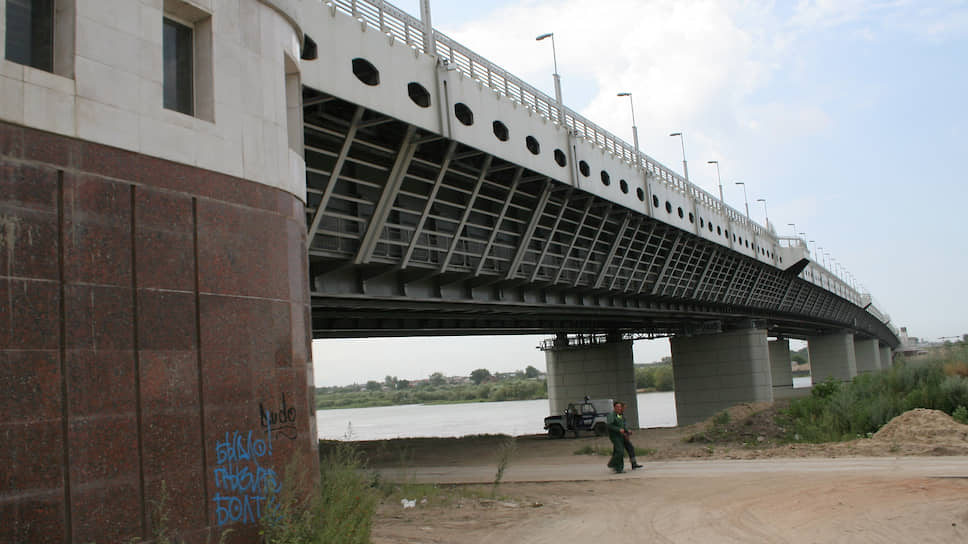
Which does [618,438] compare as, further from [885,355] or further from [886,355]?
[886,355]

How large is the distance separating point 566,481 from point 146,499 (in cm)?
996

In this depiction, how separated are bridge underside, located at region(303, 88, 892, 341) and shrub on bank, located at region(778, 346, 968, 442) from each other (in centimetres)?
782

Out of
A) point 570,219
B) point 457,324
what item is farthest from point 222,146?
point 457,324

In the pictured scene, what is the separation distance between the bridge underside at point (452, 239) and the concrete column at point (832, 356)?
5990 centimetres

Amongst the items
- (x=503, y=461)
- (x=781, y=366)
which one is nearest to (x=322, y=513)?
(x=503, y=461)

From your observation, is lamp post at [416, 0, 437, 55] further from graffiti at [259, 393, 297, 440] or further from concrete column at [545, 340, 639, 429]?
concrete column at [545, 340, 639, 429]

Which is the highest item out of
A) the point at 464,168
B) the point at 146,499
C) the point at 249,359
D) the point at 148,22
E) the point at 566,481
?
the point at 464,168

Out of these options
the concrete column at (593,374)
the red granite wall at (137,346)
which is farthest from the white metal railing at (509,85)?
the concrete column at (593,374)

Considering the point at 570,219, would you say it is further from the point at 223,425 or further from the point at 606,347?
the point at 606,347

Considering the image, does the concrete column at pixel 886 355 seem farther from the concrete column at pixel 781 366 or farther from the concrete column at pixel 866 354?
the concrete column at pixel 781 366

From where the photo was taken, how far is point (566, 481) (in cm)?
1533

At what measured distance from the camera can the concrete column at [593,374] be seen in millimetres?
47438

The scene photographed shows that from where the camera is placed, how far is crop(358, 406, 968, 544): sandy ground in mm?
9516

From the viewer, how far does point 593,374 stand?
160 feet
